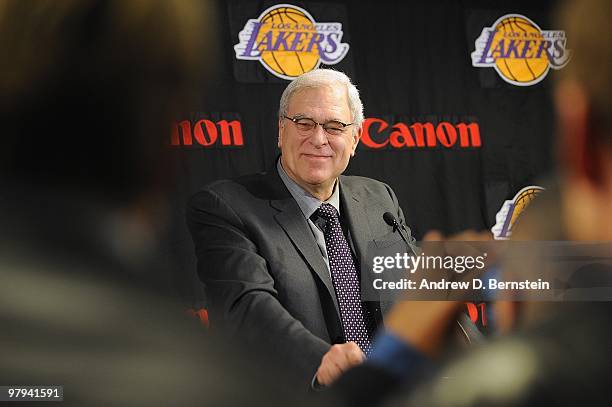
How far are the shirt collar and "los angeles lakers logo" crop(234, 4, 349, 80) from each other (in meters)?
0.23

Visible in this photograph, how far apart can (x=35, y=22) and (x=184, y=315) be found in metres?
0.66

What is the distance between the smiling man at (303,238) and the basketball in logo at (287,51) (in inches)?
1.1

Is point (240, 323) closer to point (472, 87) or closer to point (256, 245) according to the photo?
point (256, 245)

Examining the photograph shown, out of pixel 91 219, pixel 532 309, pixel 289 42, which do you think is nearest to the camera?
pixel 91 219

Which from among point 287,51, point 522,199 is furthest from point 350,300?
point 287,51

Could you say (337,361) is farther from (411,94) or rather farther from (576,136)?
(576,136)

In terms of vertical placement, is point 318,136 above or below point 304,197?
above

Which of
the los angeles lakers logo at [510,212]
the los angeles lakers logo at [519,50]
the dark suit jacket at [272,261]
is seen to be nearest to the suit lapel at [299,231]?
the dark suit jacket at [272,261]

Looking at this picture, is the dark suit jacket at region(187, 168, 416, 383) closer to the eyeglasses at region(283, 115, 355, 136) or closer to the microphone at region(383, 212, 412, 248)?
the microphone at region(383, 212, 412, 248)

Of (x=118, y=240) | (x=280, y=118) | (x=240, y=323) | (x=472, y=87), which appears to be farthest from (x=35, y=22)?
Answer: (x=472, y=87)

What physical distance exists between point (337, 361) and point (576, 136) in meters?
0.75

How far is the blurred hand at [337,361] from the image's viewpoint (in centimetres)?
166

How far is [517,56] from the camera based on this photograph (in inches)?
70.1

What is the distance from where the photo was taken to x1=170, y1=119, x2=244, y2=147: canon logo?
174 centimetres
